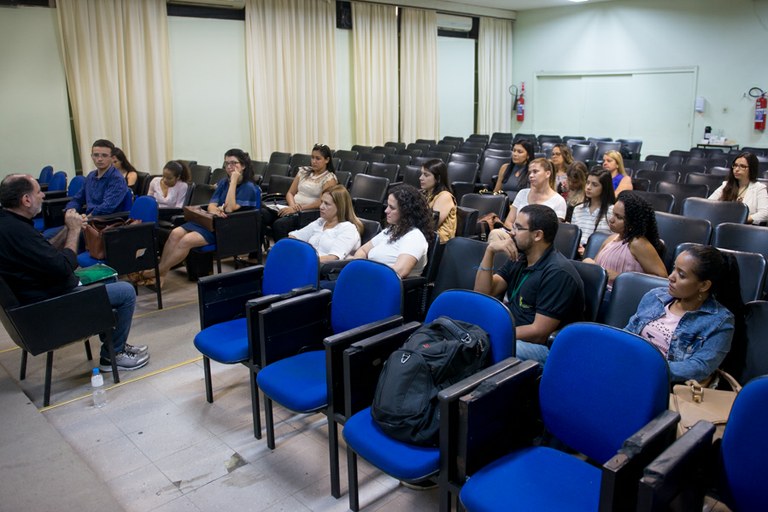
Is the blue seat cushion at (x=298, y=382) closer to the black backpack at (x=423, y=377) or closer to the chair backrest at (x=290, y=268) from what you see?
the black backpack at (x=423, y=377)

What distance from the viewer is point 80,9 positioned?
729 cm

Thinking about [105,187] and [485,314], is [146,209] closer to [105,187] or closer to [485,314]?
[105,187]

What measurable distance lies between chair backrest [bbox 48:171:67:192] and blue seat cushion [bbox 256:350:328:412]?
5219 millimetres

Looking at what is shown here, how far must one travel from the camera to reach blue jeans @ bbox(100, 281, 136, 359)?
340 centimetres

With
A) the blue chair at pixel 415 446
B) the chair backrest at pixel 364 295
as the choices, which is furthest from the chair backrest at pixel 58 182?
the blue chair at pixel 415 446

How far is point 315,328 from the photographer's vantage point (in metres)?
2.81

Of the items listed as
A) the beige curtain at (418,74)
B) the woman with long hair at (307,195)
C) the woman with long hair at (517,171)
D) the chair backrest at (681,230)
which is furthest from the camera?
the beige curtain at (418,74)

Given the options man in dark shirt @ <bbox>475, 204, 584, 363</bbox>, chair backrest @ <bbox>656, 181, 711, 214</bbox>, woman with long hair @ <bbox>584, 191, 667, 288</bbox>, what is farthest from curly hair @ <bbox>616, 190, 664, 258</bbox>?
chair backrest @ <bbox>656, 181, 711, 214</bbox>

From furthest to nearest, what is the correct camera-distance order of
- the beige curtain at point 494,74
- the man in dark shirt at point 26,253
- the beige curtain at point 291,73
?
the beige curtain at point 494,74, the beige curtain at point 291,73, the man in dark shirt at point 26,253

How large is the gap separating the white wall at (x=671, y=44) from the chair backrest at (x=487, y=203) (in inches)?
306

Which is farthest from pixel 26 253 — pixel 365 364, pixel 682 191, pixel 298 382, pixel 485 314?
pixel 682 191

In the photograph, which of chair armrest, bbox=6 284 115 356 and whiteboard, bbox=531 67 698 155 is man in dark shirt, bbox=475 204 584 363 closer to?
chair armrest, bbox=6 284 115 356

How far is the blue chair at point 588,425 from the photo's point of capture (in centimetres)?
163

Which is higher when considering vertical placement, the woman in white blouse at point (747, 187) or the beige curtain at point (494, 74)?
the beige curtain at point (494, 74)
